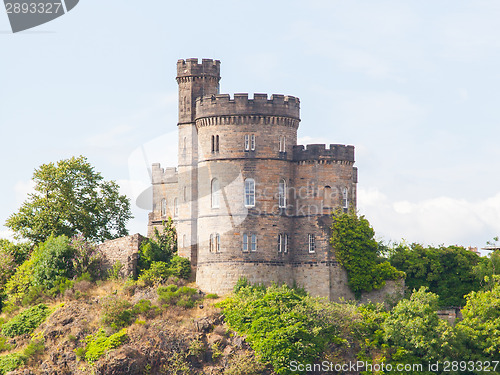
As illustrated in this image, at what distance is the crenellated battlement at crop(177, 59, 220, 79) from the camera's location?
235 ft

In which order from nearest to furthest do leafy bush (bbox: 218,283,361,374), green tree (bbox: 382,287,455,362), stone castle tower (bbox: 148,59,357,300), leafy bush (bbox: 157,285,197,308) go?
leafy bush (bbox: 218,283,361,374) → green tree (bbox: 382,287,455,362) → leafy bush (bbox: 157,285,197,308) → stone castle tower (bbox: 148,59,357,300)

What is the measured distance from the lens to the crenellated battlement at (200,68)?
7169 centimetres

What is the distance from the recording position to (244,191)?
65.1 meters

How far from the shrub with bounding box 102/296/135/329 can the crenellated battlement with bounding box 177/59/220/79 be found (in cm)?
1895

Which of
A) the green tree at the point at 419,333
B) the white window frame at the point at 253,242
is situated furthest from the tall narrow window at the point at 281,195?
the green tree at the point at 419,333

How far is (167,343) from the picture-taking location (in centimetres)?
5894

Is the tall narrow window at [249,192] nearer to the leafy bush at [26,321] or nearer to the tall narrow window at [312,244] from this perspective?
the tall narrow window at [312,244]

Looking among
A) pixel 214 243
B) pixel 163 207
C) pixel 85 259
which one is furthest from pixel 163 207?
pixel 214 243

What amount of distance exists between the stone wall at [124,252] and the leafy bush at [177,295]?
12.9 feet

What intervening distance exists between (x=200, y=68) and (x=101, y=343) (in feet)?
75.2

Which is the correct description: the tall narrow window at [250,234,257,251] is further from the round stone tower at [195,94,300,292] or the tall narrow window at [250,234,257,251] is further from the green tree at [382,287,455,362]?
the green tree at [382,287,455,362]

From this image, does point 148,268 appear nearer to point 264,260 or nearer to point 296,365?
point 264,260

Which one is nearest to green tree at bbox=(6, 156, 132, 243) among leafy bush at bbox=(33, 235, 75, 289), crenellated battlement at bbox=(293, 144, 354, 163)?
leafy bush at bbox=(33, 235, 75, 289)

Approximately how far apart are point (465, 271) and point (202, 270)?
67.1 feet
